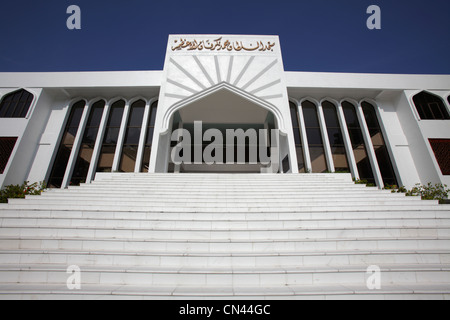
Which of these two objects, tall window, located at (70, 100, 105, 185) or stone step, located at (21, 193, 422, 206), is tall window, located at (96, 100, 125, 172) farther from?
stone step, located at (21, 193, 422, 206)

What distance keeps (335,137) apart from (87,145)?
1618 cm

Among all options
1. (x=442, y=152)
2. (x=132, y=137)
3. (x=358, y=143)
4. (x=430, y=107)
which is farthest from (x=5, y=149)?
(x=430, y=107)

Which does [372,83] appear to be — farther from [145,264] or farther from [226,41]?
[145,264]

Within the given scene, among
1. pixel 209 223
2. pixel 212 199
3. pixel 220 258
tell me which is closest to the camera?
pixel 220 258

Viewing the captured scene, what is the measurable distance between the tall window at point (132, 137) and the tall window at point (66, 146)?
10.8ft

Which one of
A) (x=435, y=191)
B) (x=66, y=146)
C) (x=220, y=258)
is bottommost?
(x=220, y=258)

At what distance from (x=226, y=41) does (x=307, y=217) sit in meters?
12.3

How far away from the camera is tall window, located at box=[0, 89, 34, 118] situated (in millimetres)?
11391

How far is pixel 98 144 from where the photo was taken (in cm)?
1217

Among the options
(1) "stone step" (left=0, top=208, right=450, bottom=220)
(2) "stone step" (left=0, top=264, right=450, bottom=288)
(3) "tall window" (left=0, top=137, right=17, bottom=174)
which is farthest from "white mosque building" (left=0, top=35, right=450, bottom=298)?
(2) "stone step" (left=0, top=264, right=450, bottom=288)

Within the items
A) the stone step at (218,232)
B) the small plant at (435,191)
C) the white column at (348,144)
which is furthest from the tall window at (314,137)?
the stone step at (218,232)

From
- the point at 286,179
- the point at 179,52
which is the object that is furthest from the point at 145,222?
the point at 179,52

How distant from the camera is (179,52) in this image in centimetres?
1225

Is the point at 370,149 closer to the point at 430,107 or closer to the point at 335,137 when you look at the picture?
the point at 335,137
